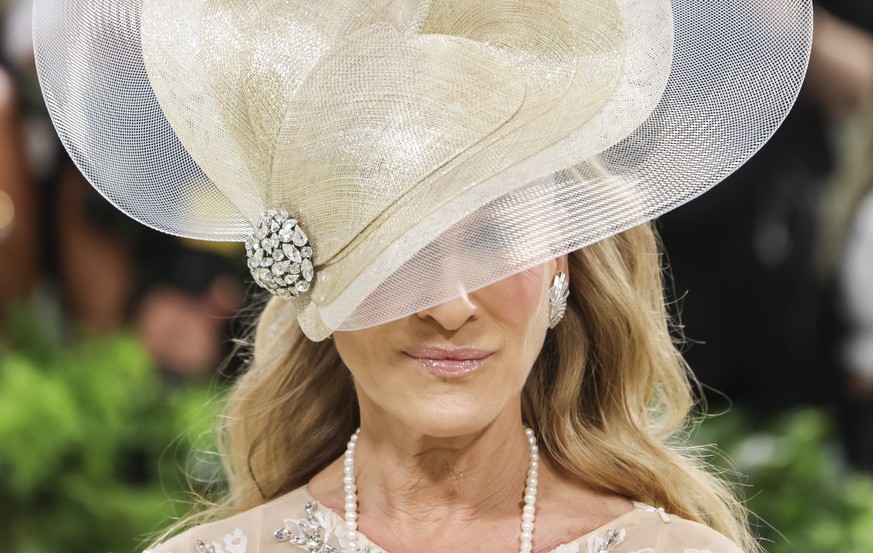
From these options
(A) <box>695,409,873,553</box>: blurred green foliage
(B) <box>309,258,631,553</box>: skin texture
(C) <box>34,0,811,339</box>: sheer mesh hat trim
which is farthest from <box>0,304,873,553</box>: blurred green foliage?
(C) <box>34,0,811,339</box>: sheer mesh hat trim

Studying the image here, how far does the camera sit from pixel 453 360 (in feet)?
5.46

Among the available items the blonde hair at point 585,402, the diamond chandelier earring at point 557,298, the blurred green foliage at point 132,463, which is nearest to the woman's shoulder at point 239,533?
the blonde hair at point 585,402

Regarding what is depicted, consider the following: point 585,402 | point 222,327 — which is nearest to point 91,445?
point 222,327

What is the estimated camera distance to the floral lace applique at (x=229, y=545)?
1938 mm

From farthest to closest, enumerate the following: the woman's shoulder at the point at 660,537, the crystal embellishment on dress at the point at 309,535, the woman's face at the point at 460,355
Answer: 1. the crystal embellishment on dress at the point at 309,535
2. the woman's shoulder at the point at 660,537
3. the woman's face at the point at 460,355

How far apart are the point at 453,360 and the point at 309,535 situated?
1.30 feet

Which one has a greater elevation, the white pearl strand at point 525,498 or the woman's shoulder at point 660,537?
the white pearl strand at point 525,498

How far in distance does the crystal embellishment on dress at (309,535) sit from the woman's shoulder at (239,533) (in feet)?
0.06

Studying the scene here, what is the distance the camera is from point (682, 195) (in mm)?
1604

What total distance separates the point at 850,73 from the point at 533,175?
2.52 meters

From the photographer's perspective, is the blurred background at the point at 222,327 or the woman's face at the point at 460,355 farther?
the blurred background at the point at 222,327

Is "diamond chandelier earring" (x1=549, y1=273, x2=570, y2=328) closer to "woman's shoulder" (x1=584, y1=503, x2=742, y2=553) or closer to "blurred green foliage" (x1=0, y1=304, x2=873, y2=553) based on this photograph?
"woman's shoulder" (x1=584, y1=503, x2=742, y2=553)

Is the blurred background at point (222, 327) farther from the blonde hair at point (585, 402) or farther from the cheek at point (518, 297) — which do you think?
the cheek at point (518, 297)

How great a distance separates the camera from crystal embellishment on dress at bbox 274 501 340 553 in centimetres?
189
